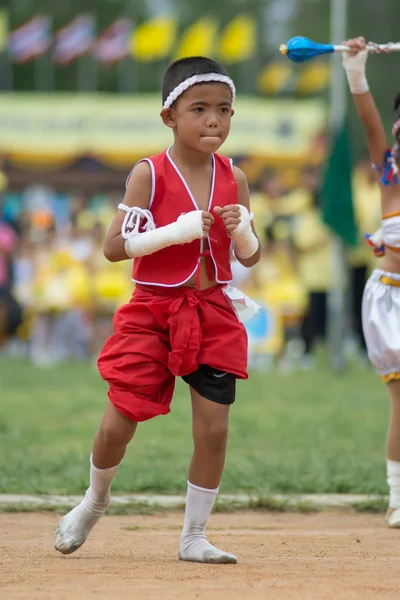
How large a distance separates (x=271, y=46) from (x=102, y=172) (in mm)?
24236

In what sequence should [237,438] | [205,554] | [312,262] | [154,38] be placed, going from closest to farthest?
[205,554] → [237,438] → [312,262] → [154,38]

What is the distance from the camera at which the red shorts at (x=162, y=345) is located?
4.82 metres

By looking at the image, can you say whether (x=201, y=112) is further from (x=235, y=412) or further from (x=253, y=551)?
(x=235, y=412)

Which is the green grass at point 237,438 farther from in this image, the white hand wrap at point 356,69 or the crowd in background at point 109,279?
the crowd in background at point 109,279

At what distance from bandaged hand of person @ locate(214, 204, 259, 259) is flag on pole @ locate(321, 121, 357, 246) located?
9568 mm

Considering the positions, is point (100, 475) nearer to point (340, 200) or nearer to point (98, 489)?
point (98, 489)

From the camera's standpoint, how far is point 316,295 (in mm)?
16672

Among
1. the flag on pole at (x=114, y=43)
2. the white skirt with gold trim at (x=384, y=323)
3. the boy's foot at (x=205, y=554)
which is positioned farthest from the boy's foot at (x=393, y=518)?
the flag on pole at (x=114, y=43)

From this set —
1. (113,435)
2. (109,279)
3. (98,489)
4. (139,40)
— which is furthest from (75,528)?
(139,40)

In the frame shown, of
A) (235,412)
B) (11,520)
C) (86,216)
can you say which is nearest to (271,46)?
(86,216)

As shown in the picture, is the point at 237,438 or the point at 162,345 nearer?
the point at 162,345

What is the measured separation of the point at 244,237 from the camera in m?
4.89

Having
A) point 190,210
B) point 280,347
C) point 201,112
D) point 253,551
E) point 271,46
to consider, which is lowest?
point 280,347

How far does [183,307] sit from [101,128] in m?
20.8
